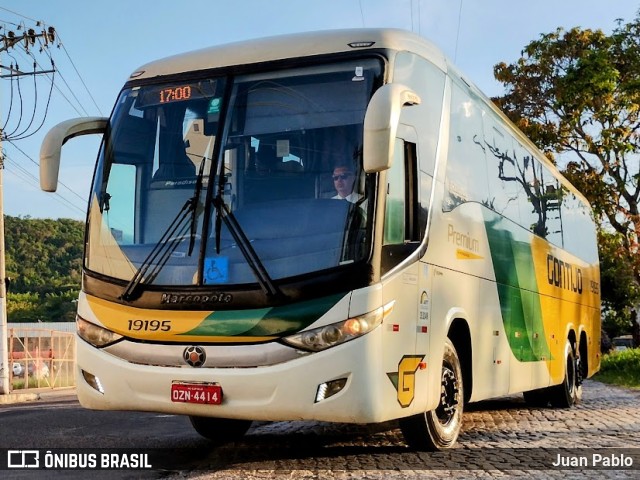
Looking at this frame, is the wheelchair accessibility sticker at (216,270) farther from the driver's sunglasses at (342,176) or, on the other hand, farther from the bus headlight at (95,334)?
the driver's sunglasses at (342,176)

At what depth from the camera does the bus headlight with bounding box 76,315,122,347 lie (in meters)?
6.84

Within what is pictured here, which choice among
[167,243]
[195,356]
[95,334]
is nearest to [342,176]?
[167,243]

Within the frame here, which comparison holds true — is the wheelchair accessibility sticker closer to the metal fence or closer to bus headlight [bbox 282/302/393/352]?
bus headlight [bbox 282/302/393/352]

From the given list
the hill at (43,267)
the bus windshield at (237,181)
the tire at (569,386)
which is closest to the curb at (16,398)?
the tire at (569,386)

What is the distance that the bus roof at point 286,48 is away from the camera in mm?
7102

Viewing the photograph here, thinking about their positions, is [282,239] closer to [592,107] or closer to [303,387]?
[303,387]

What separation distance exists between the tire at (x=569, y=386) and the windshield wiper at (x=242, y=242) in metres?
7.90

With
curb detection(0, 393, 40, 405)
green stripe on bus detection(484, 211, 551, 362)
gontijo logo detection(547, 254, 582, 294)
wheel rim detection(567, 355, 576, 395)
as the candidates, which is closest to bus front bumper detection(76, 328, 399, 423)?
green stripe on bus detection(484, 211, 551, 362)

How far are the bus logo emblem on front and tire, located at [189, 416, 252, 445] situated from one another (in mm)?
2113

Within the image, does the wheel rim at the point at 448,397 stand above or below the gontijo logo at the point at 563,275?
below

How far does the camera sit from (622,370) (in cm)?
2514

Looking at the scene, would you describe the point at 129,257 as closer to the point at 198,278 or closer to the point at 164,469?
→ the point at 198,278

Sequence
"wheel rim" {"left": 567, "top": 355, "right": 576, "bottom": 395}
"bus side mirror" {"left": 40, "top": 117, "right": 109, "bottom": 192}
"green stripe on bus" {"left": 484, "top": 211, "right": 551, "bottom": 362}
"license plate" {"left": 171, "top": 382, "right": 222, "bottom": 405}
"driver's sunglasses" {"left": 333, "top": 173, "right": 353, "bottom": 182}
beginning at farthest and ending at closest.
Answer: "wheel rim" {"left": 567, "top": 355, "right": 576, "bottom": 395} → "green stripe on bus" {"left": 484, "top": 211, "right": 551, "bottom": 362} → "bus side mirror" {"left": 40, "top": 117, "right": 109, "bottom": 192} → "driver's sunglasses" {"left": 333, "top": 173, "right": 353, "bottom": 182} → "license plate" {"left": 171, "top": 382, "right": 222, "bottom": 405}
